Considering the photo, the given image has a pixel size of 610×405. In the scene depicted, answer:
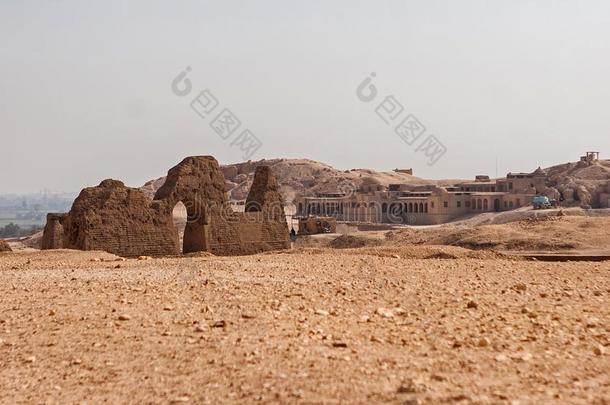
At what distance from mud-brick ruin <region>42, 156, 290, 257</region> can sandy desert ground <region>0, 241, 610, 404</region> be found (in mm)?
9207

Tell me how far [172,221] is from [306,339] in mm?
16122

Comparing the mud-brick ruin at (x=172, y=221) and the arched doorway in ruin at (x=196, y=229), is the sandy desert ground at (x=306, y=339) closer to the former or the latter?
the mud-brick ruin at (x=172, y=221)

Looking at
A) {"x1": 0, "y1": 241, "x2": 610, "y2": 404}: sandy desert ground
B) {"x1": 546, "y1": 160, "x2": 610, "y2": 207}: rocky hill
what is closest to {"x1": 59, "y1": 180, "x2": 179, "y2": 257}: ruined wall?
{"x1": 0, "y1": 241, "x2": 610, "y2": 404}: sandy desert ground

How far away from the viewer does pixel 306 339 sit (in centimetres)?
682

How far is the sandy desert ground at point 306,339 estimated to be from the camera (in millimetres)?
5562

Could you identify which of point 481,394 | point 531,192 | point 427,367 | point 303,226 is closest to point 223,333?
point 427,367

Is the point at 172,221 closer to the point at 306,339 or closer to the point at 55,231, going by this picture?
the point at 55,231

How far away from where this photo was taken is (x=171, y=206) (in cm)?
2238

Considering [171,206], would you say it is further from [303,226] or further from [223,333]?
[303,226]

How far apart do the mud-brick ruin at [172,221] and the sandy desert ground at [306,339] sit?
9.21 meters

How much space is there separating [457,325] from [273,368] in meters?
2.36

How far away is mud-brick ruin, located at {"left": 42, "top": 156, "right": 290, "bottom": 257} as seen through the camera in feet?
68.1

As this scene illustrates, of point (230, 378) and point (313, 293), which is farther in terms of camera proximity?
point (313, 293)

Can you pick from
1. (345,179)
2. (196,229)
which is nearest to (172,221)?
(196,229)
